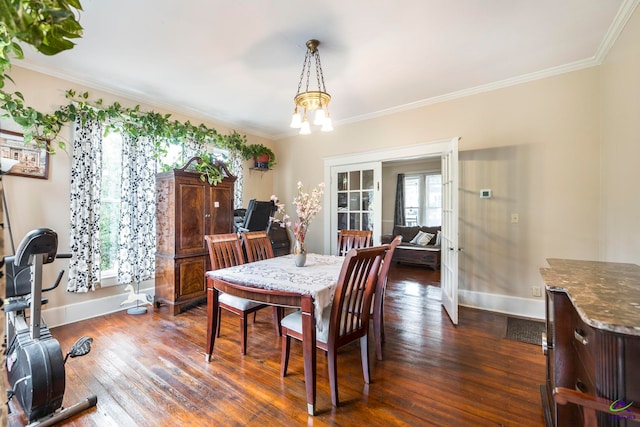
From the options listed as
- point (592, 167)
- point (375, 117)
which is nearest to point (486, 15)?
point (592, 167)

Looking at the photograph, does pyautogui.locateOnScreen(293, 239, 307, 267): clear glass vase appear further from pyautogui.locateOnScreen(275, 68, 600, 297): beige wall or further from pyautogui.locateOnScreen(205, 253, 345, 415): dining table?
pyautogui.locateOnScreen(275, 68, 600, 297): beige wall

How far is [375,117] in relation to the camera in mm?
4344

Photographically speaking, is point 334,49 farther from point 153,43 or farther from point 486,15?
point 153,43

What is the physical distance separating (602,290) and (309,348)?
1450mm

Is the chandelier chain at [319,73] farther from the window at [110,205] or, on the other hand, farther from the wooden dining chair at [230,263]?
the window at [110,205]

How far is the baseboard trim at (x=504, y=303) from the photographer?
3139 mm

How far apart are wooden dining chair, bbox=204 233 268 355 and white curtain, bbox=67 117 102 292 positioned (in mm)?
1605

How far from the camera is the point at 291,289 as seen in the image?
1789 mm

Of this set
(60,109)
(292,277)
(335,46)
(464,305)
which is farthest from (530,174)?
(60,109)

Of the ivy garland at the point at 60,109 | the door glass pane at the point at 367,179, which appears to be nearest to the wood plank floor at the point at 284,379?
the ivy garland at the point at 60,109

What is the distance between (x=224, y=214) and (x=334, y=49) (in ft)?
8.17

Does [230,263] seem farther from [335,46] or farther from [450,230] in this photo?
[450,230]

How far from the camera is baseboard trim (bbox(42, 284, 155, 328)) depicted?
294 cm

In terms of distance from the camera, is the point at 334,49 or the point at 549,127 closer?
the point at 334,49
